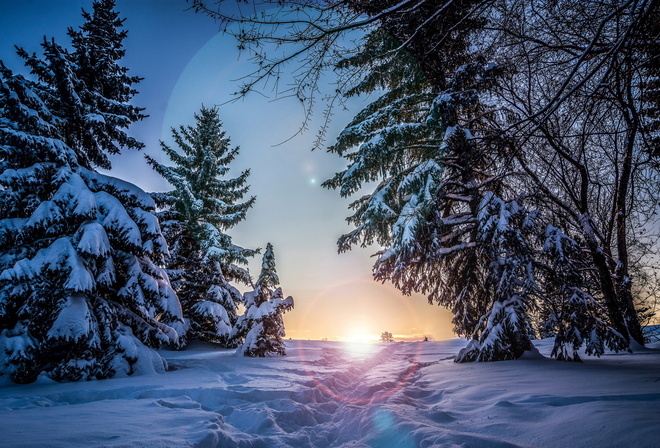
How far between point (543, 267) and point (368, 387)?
4.76 metres

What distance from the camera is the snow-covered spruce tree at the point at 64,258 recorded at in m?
5.84

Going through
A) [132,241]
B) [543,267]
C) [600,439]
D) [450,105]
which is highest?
[450,105]

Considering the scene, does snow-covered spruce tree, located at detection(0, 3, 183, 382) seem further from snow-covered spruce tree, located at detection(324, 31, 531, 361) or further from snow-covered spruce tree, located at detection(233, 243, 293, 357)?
snow-covered spruce tree, located at detection(324, 31, 531, 361)

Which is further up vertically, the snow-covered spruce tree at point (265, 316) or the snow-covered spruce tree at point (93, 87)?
the snow-covered spruce tree at point (93, 87)

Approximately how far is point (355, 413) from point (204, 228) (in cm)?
1232

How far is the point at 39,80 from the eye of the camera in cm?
860

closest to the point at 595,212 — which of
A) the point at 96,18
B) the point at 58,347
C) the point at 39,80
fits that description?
the point at 58,347

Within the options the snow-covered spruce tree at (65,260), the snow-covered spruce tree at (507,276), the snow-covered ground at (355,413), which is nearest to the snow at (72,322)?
the snow-covered spruce tree at (65,260)

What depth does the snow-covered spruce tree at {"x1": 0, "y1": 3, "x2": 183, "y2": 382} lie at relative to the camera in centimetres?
584

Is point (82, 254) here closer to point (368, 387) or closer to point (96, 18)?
point (368, 387)

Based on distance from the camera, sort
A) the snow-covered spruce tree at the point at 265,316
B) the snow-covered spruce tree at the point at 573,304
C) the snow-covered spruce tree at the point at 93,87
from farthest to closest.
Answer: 1. the snow-covered spruce tree at the point at 265,316
2. the snow-covered spruce tree at the point at 93,87
3. the snow-covered spruce tree at the point at 573,304

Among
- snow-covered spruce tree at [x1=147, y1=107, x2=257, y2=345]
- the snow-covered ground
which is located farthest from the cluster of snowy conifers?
snow-covered spruce tree at [x1=147, y1=107, x2=257, y2=345]

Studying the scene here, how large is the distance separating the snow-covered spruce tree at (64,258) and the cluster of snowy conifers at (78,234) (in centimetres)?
2

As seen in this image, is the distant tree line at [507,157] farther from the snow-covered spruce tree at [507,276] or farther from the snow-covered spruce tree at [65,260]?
the snow-covered spruce tree at [65,260]
